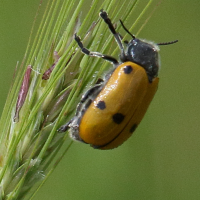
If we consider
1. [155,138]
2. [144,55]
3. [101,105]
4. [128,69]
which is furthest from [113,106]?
[155,138]

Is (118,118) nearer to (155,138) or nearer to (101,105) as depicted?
(101,105)

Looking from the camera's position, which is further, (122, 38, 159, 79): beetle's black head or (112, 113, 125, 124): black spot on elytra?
(122, 38, 159, 79): beetle's black head

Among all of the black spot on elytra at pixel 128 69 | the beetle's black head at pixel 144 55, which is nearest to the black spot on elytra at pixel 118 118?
the black spot on elytra at pixel 128 69

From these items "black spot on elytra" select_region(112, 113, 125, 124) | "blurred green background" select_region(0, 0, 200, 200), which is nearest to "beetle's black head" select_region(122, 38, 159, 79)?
"black spot on elytra" select_region(112, 113, 125, 124)

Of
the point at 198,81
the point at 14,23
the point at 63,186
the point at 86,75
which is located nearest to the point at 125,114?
the point at 86,75

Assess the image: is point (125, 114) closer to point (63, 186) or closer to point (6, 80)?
point (63, 186)

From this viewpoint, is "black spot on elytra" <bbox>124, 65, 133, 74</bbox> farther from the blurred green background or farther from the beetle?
the blurred green background

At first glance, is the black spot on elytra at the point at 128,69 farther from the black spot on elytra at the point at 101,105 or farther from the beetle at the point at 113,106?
the black spot on elytra at the point at 101,105
